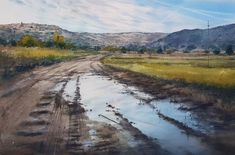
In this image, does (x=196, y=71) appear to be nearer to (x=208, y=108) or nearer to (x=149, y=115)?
(x=208, y=108)

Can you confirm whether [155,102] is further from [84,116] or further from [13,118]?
[13,118]

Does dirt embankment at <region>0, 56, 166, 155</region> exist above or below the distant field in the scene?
above

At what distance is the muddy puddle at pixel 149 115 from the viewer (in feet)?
53.0

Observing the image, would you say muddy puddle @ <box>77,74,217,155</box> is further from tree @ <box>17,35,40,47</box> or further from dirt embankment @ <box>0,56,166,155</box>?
tree @ <box>17,35,40,47</box>

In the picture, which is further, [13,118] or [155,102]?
[155,102]

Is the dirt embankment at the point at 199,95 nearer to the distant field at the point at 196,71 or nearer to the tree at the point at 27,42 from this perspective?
the distant field at the point at 196,71

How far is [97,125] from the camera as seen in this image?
19.9m

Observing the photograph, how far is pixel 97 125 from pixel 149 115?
12.4ft

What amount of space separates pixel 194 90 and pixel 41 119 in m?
14.4

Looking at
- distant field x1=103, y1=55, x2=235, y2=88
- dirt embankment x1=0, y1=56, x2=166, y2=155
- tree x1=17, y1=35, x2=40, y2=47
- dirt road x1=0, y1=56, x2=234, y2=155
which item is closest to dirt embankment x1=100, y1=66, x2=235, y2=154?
dirt road x1=0, y1=56, x2=234, y2=155

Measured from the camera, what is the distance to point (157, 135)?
1769 centimetres

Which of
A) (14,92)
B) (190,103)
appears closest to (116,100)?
(190,103)

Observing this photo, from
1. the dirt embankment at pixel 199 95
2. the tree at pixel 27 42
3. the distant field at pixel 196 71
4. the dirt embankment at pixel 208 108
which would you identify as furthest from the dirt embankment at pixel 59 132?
the tree at pixel 27 42

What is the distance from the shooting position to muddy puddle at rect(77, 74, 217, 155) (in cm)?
1616
